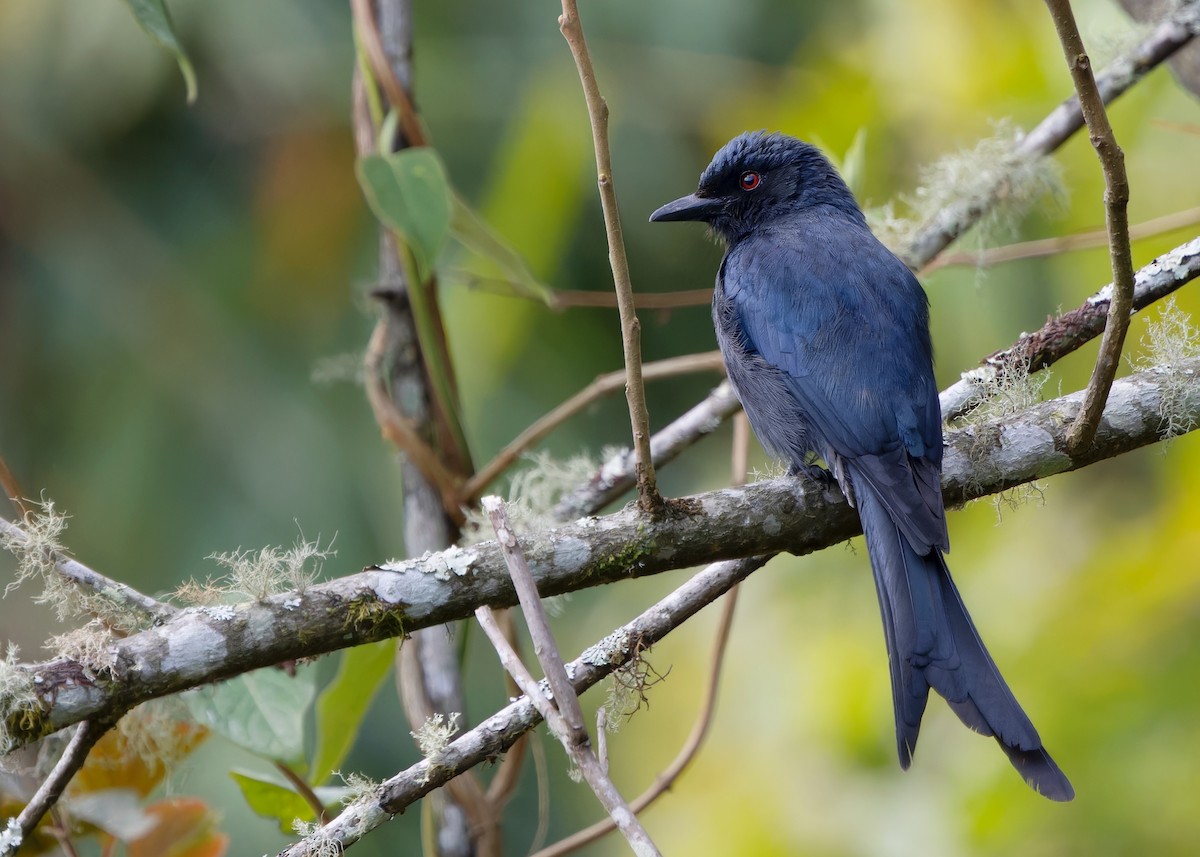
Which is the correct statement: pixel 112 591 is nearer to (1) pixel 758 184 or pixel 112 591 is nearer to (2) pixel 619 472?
(2) pixel 619 472

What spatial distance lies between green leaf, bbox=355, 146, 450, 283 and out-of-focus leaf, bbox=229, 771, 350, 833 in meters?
1.17

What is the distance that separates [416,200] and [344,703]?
1.16 meters

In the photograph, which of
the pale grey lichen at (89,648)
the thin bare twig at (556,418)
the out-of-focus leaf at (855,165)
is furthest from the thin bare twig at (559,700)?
the out-of-focus leaf at (855,165)

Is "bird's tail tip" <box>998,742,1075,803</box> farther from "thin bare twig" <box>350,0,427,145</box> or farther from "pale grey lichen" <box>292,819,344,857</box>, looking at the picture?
"thin bare twig" <box>350,0,427,145</box>

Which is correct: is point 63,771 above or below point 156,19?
below

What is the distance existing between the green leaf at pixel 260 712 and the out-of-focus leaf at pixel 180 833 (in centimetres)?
15

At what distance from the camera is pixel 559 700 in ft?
5.50

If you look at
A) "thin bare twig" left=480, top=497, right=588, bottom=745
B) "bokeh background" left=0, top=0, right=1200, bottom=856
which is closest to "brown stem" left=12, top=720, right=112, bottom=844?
"thin bare twig" left=480, top=497, right=588, bottom=745

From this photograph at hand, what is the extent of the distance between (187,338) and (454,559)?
5.99 metres

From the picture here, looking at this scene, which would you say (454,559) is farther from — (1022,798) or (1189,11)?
(1189,11)

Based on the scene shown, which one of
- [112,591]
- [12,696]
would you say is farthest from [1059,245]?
[12,696]

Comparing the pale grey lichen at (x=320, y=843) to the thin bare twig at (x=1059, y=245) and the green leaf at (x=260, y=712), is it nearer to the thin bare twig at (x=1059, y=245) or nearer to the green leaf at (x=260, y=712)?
the green leaf at (x=260, y=712)

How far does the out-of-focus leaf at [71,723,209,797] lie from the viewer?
243 centimetres

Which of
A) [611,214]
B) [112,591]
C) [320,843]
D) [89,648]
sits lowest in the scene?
[320,843]
